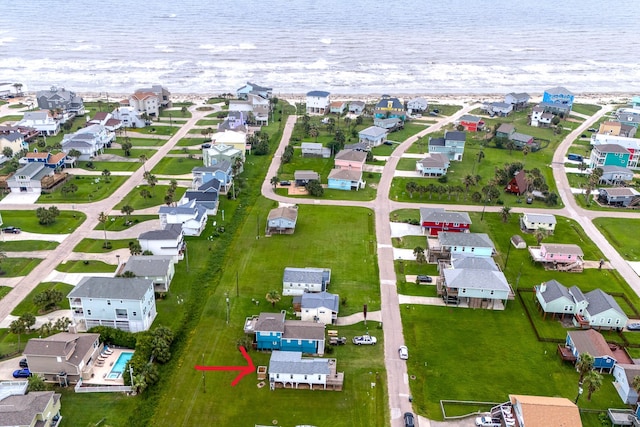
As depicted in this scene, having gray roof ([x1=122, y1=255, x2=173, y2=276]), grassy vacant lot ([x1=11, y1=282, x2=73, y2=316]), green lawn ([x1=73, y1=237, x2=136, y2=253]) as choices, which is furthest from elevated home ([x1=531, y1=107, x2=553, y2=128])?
grassy vacant lot ([x1=11, y1=282, x2=73, y2=316])

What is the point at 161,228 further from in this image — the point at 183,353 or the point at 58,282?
the point at 183,353

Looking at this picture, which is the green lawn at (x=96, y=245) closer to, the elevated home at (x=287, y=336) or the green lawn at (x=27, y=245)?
the green lawn at (x=27, y=245)

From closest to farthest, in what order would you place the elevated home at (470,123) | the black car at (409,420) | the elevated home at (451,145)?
the black car at (409,420) < the elevated home at (451,145) < the elevated home at (470,123)

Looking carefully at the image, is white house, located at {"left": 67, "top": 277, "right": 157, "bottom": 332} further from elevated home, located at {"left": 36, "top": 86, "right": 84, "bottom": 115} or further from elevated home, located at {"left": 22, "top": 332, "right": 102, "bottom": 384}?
elevated home, located at {"left": 36, "top": 86, "right": 84, "bottom": 115}

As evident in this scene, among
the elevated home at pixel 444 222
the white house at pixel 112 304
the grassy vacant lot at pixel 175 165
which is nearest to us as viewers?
the white house at pixel 112 304

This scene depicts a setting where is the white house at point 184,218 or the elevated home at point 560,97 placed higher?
the elevated home at point 560,97

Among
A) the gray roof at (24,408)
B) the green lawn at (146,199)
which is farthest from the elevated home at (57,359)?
the green lawn at (146,199)

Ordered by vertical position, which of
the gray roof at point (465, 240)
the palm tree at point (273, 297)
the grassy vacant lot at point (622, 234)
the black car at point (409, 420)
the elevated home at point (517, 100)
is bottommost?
the black car at point (409, 420)

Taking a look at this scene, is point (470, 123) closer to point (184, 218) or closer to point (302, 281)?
point (184, 218)
